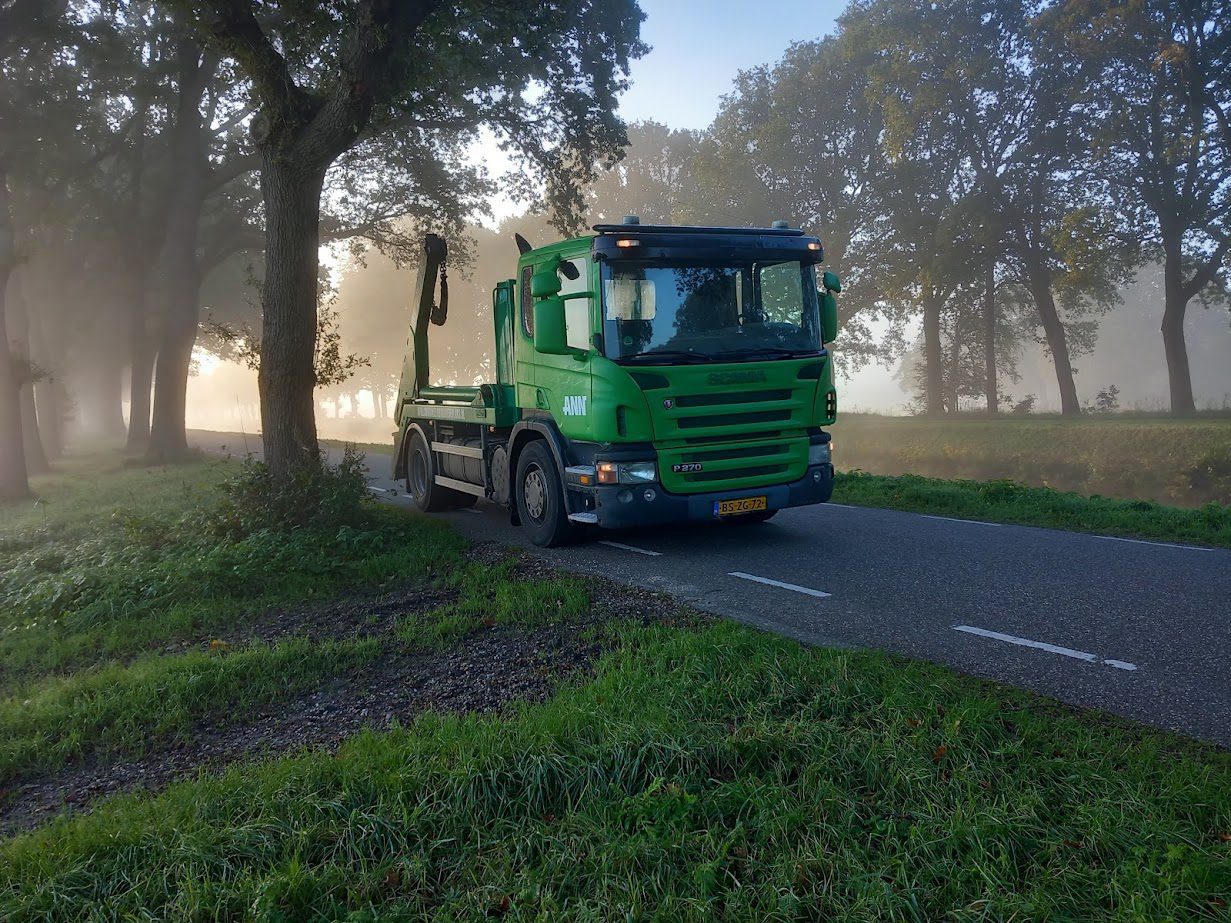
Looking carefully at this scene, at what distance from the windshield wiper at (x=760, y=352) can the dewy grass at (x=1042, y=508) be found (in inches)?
141

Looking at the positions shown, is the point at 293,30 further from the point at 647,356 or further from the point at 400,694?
the point at 400,694

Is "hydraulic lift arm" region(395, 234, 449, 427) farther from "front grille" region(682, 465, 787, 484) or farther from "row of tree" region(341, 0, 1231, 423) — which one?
"row of tree" region(341, 0, 1231, 423)

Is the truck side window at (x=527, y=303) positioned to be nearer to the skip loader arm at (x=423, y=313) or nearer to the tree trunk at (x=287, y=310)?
the tree trunk at (x=287, y=310)

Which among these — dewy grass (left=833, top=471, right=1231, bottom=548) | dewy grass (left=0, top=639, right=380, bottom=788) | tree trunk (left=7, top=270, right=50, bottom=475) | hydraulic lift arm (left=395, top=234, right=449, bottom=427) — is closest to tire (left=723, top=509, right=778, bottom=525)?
dewy grass (left=833, top=471, right=1231, bottom=548)

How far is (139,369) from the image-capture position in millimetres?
28969

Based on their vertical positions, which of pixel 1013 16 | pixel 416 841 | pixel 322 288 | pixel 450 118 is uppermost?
pixel 1013 16

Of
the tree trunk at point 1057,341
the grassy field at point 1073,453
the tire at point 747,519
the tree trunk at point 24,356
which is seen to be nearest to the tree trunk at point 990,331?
the tree trunk at point 1057,341

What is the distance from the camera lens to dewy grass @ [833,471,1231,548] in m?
9.48

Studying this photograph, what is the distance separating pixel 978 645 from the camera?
18.1ft

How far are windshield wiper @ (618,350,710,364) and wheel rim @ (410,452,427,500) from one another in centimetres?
534

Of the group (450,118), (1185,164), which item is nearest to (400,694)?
(450,118)

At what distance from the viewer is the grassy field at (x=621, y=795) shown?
3.04 meters

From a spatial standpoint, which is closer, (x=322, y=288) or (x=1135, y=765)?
(x=1135, y=765)

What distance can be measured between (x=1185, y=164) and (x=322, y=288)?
24.4m
